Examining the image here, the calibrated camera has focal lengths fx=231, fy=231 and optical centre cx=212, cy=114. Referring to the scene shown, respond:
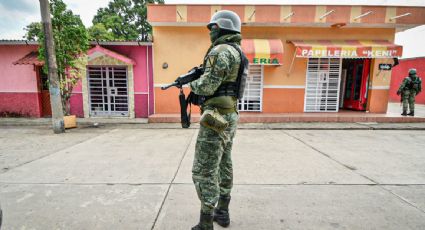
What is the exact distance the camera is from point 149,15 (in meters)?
8.38

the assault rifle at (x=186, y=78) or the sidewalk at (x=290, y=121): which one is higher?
the assault rifle at (x=186, y=78)

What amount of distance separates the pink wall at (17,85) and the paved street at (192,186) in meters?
4.51

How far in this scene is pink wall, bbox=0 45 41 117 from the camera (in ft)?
30.3

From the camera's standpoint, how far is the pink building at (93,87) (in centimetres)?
912

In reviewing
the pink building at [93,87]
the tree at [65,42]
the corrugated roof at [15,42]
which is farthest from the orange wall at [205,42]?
the corrugated roof at [15,42]

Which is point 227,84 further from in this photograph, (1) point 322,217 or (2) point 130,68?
(2) point 130,68

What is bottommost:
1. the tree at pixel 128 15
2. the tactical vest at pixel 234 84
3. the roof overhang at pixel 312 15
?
the tactical vest at pixel 234 84

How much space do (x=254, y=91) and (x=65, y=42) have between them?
670cm

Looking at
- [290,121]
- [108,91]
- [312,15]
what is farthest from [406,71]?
[108,91]

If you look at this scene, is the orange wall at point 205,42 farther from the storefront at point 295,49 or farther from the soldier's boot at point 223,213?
the soldier's boot at point 223,213

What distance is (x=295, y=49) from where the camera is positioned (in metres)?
8.79

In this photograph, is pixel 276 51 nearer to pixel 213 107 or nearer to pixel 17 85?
pixel 213 107

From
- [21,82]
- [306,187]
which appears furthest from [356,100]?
[21,82]

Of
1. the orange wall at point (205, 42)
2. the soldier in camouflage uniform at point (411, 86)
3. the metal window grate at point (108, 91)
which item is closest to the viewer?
the soldier in camouflage uniform at point (411, 86)
